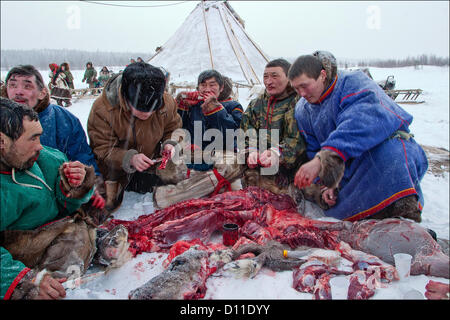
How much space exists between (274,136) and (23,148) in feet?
6.85

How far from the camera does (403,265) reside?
1.64 m

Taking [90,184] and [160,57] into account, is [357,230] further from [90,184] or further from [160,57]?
[160,57]

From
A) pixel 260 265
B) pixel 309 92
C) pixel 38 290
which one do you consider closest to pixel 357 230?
pixel 260 265

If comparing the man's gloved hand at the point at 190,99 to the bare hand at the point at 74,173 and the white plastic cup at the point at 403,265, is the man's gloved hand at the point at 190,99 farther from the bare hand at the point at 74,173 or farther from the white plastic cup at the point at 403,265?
the white plastic cup at the point at 403,265

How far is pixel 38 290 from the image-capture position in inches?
54.5

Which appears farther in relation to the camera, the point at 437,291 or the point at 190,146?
the point at 190,146

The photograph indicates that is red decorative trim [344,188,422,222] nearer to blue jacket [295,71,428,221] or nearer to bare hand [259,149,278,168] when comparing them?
blue jacket [295,71,428,221]

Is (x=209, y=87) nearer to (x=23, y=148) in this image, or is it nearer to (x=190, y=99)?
(x=190, y=99)

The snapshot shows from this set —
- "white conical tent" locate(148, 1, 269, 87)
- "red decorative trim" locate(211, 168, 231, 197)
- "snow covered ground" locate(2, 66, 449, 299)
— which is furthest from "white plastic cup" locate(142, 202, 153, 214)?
"white conical tent" locate(148, 1, 269, 87)

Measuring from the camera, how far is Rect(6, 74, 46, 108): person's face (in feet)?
7.32

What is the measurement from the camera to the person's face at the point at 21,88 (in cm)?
223

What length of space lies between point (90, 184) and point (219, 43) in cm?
969

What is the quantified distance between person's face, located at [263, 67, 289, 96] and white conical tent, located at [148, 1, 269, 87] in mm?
6776

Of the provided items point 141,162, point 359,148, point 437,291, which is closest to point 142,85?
point 141,162
